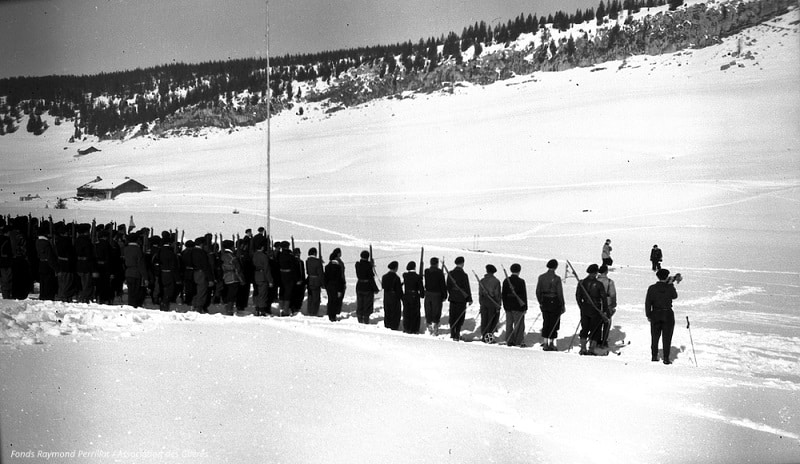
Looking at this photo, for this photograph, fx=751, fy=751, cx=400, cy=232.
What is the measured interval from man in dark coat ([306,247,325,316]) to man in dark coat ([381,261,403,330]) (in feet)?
4.47

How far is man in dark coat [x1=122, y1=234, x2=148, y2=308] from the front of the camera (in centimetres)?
1312

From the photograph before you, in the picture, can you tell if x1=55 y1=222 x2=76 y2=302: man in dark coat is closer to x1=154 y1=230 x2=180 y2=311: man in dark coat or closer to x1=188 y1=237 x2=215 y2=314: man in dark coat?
x1=154 y1=230 x2=180 y2=311: man in dark coat

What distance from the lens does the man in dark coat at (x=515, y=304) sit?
38.1 ft

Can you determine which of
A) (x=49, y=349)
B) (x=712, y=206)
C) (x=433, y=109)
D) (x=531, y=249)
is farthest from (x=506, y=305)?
(x=433, y=109)

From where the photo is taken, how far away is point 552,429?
6.78 metres

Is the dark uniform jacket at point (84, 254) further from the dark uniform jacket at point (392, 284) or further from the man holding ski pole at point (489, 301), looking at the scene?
the man holding ski pole at point (489, 301)

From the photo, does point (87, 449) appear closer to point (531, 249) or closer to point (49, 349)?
point (49, 349)

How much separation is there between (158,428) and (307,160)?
198ft

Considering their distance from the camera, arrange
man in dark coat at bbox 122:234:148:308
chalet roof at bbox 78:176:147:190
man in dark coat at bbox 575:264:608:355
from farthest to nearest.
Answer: chalet roof at bbox 78:176:147:190 → man in dark coat at bbox 122:234:148:308 → man in dark coat at bbox 575:264:608:355

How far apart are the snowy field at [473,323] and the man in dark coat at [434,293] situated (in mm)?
804

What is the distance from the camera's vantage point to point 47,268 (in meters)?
13.6

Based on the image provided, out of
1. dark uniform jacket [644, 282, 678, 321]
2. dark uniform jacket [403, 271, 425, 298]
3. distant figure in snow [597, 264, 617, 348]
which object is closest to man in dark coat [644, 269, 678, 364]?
dark uniform jacket [644, 282, 678, 321]

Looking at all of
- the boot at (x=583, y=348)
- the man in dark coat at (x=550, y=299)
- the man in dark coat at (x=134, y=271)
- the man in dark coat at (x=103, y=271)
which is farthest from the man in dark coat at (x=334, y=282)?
the boot at (x=583, y=348)

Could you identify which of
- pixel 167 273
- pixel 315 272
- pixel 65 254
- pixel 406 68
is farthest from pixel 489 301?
pixel 406 68
